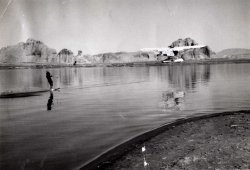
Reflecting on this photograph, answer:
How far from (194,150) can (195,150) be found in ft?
0.11

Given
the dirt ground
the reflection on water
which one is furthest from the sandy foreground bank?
the reflection on water

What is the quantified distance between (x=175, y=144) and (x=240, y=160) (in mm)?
2787

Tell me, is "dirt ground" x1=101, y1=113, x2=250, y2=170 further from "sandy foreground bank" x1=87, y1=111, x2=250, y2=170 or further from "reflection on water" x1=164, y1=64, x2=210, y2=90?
"reflection on water" x1=164, y1=64, x2=210, y2=90

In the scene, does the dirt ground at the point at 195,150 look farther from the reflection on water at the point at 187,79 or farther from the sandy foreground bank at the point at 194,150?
the reflection on water at the point at 187,79

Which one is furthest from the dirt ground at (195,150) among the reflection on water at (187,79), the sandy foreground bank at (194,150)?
the reflection on water at (187,79)

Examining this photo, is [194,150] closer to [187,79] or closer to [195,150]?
[195,150]

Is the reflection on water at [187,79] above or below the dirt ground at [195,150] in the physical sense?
above

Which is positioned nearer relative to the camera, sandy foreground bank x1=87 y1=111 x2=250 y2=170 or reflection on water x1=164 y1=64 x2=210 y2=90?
sandy foreground bank x1=87 y1=111 x2=250 y2=170

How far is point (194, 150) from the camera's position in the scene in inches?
358

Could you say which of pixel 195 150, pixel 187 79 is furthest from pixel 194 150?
pixel 187 79

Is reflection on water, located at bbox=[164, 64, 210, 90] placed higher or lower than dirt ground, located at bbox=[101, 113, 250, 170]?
higher

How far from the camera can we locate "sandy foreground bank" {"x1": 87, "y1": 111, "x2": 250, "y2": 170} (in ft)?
26.2

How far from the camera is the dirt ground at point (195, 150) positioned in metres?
7.98

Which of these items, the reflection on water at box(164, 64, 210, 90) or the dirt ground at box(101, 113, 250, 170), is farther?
the reflection on water at box(164, 64, 210, 90)
